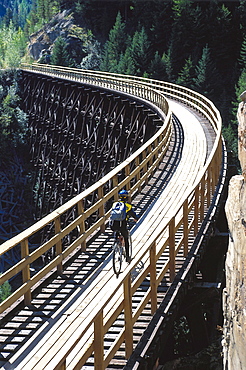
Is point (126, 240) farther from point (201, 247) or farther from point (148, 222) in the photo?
point (148, 222)

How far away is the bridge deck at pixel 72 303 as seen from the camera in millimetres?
5250

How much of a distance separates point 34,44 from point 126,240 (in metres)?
66.2

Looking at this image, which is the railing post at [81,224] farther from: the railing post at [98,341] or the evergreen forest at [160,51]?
the evergreen forest at [160,51]

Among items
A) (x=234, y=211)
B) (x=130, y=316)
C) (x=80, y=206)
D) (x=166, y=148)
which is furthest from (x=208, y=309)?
(x=166, y=148)

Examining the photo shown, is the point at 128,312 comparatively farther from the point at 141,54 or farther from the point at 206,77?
the point at 141,54

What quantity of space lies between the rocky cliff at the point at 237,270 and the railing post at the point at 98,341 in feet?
3.26

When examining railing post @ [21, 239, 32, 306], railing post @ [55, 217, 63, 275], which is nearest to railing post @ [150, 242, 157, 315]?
railing post @ [21, 239, 32, 306]

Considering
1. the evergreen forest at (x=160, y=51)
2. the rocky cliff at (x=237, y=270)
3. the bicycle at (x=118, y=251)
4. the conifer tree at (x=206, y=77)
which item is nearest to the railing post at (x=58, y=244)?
the bicycle at (x=118, y=251)

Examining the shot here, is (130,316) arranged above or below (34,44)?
below

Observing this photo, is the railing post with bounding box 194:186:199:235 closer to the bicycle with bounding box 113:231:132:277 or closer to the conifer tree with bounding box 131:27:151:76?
the bicycle with bounding box 113:231:132:277

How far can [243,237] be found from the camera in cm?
428

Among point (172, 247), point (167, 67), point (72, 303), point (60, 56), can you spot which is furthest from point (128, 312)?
point (60, 56)

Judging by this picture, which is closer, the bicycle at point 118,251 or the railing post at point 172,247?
the railing post at point 172,247

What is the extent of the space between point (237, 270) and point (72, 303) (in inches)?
109
